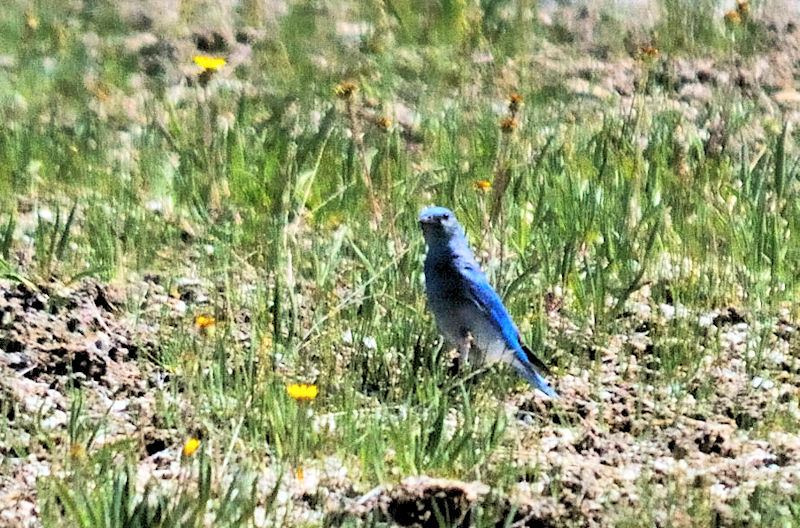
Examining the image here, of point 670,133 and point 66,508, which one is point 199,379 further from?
point 670,133

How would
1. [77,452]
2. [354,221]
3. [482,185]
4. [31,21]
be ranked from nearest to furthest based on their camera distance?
[77,452] < [482,185] < [354,221] < [31,21]

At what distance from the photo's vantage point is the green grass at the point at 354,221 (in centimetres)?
332

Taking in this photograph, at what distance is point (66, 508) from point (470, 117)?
4.00 m

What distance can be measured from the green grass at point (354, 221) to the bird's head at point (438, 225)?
0.54ft

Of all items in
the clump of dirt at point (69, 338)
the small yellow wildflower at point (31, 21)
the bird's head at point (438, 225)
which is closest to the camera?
the clump of dirt at point (69, 338)

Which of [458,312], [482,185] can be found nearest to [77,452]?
[458,312]

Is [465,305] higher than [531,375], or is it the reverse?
[465,305]

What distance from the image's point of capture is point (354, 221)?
505 cm

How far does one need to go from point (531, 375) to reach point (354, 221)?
1367 millimetres

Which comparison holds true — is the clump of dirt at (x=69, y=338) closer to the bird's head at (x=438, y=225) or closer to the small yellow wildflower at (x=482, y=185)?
the bird's head at (x=438, y=225)

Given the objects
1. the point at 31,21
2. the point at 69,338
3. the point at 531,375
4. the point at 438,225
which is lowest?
the point at 531,375

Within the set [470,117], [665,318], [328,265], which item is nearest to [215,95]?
[470,117]

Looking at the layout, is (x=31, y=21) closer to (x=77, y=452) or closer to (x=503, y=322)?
(x=503, y=322)

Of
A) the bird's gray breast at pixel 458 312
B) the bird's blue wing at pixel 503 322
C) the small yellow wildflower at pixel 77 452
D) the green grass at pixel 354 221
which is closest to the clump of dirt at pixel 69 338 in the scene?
the green grass at pixel 354 221
